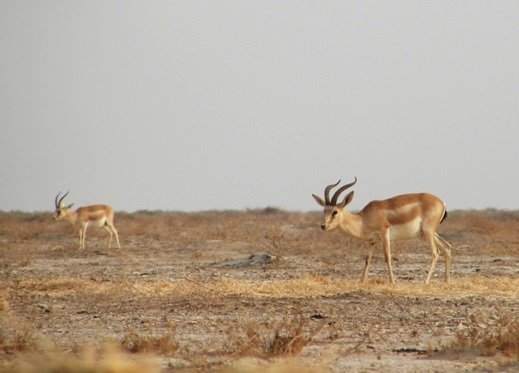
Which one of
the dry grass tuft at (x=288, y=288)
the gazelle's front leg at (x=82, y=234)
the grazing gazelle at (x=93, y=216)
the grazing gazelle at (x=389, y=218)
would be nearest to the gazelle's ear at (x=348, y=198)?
the grazing gazelle at (x=389, y=218)

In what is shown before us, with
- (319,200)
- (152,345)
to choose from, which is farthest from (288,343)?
(319,200)

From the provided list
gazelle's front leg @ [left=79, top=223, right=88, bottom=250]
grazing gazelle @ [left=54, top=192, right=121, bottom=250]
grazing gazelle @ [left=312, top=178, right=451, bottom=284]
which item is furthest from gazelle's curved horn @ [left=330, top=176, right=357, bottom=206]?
grazing gazelle @ [left=54, top=192, right=121, bottom=250]

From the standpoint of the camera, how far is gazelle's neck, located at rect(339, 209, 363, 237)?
16781 mm

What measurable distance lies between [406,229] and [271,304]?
4.66 meters

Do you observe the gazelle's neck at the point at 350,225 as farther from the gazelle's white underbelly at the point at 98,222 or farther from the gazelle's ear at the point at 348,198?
the gazelle's white underbelly at the point at 98,222

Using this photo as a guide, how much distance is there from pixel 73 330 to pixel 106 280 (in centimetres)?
706

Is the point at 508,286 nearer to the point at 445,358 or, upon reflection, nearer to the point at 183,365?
the point at 445,358

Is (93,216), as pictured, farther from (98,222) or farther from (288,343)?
(288,343)

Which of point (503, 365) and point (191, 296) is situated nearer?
point (503, 365)

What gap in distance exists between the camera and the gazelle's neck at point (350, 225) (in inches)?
661

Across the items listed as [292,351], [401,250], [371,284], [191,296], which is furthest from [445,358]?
[401,250]

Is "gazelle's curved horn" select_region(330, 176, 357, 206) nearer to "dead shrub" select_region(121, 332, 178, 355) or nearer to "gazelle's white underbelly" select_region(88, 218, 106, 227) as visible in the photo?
"dead shrub" select_region(121, 332, 178, 355)

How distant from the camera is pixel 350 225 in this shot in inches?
662

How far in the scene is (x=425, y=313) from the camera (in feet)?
39.4
